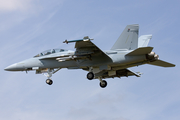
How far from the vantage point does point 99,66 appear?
26.4 m

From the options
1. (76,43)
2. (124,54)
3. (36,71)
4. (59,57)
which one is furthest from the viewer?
(36,71)

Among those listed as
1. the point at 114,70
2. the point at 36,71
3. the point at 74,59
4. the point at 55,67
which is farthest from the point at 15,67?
the point at 114,70

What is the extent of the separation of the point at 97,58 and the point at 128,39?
10.9 ft

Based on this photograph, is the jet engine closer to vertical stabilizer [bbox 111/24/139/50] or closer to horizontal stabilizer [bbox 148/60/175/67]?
horizontal stabilizer [bbox 148/60/175/67]

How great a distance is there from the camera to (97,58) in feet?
85.8

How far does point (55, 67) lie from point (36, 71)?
218 centimetres

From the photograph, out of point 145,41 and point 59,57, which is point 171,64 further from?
point 59,57

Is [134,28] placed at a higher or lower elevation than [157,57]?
higher

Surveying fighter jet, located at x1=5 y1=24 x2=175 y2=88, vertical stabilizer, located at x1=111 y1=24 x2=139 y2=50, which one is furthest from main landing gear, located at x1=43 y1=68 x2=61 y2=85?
vertical stabilizer, located at x1=111 y1=24 x2=139 y2=50

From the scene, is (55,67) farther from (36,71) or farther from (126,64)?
(126,64)

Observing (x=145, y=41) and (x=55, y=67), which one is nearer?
(x=55, y=67)

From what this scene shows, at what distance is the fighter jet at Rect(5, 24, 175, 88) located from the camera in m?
24.7

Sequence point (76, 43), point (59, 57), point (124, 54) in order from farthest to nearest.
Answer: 1. point (59, 57)
2. point (124, 54)
3. point (76, 43)

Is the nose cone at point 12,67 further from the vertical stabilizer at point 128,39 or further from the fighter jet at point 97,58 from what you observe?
the vertical stabilizer at point 128,39
